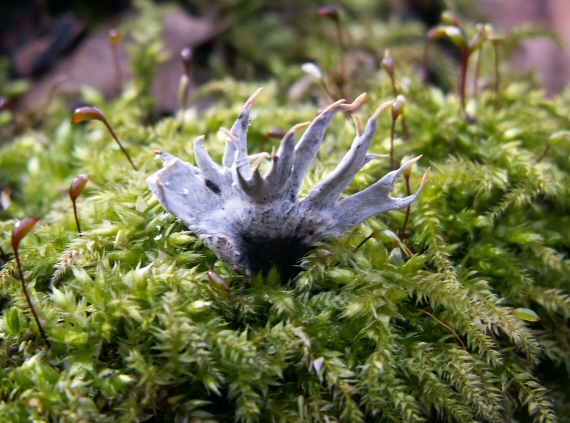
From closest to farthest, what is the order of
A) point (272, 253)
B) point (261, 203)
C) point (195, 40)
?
point (261, 203)
point (272, 253)
point (195, 40)

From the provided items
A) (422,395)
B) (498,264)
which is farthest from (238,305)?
(498,264)

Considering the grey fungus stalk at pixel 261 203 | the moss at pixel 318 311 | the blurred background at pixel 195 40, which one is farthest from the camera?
the blurred background at pixel 195 40

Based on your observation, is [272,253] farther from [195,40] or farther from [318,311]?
[195,40]

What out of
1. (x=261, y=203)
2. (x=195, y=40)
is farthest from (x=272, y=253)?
(x=195, y=40)

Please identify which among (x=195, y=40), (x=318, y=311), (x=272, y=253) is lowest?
(x=318, y=311)

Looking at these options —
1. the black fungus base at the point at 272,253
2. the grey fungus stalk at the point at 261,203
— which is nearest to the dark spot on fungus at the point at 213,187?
the grey fungus stalk at the point at 261,203

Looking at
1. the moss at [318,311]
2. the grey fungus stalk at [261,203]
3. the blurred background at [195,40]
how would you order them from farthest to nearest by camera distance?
the blurred background at [195,40], the grey fungus stalk at [261,203], the moss at [318,311]

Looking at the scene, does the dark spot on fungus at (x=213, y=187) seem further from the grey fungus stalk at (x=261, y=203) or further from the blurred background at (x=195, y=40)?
the blurred background at (x=195, y=40)

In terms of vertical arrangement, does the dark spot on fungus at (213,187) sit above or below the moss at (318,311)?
above
